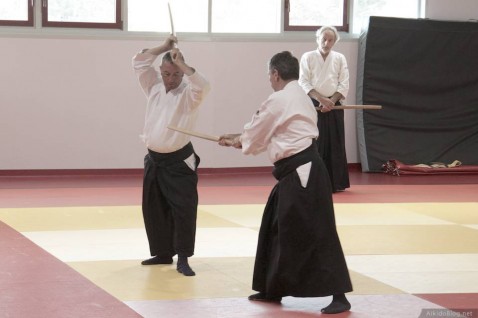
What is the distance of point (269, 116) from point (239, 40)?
23.9 ft

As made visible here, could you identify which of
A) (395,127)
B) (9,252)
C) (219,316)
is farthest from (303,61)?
(219,316)

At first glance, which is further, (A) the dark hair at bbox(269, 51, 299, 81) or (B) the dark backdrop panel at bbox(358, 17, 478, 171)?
(B) the dark backdrop panel at bbox(358, 17, 478, 171)

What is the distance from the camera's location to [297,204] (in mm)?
5336

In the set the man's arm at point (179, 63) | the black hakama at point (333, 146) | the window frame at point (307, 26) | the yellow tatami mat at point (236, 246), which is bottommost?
the yellow tatami mat at point (236, 246)

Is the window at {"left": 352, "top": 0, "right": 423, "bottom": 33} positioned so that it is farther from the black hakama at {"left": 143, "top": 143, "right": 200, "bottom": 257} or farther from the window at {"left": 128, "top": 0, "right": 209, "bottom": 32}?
the black hakama at {"left": 143, "top": 143, "right": 200, "bottom": 257}

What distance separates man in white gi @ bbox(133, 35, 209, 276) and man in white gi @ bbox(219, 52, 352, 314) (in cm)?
86

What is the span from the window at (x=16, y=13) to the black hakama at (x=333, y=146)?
396cm

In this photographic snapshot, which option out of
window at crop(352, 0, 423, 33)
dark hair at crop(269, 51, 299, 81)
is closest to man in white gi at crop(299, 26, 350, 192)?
window at crop(352, 0, 423, 33)

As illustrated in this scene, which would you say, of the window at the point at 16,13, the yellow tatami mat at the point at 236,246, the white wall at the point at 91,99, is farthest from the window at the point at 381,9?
the window at the point at 16,13

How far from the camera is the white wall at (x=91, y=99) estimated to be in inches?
461

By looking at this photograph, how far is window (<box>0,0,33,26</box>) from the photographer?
11781mm

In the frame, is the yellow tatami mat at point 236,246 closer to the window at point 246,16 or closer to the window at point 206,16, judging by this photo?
the window at point 206,16

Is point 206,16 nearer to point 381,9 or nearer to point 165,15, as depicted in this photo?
point 165,15

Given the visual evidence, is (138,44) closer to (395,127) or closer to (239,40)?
(239,40)
